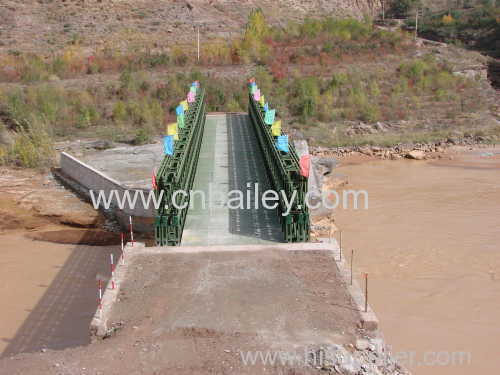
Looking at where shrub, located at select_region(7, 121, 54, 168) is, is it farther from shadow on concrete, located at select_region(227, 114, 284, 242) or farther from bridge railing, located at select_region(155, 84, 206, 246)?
bridge railing, located at select_region(155, 84, 206, 246)

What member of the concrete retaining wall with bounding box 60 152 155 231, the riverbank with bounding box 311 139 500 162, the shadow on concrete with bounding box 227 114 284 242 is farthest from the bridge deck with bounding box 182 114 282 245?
the riverbank with bounding box 311 139 500 162

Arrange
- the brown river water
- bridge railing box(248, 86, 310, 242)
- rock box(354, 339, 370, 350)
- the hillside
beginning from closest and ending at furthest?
1. rock box(354, 339, 370, 350)
2. the brown river water
3. bridge railing box(248, 86, 310, 242)
4. the hillside

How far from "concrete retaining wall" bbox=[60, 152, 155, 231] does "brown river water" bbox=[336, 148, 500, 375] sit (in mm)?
5073

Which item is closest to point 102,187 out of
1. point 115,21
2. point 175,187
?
point 175,187

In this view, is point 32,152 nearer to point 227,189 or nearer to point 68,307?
point 227,189

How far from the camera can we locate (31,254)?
13.8 m

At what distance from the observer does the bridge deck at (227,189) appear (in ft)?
34.9

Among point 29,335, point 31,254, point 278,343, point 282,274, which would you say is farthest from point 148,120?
point 278,343

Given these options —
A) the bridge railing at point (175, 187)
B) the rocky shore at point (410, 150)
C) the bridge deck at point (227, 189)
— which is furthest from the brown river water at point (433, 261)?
the bridge railing at point (175, 187)

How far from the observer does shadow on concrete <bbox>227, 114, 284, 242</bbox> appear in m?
10.9

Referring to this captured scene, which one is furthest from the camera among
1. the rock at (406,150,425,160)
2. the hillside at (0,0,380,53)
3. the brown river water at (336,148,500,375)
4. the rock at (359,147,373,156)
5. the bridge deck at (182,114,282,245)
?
the hillside at (0,0,380,53)

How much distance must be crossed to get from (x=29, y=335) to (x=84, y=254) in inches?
155

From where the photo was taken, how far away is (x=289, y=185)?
10.4 m

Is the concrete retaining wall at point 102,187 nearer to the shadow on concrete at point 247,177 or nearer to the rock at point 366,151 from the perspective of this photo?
the shadow on concrete at point 247,177
